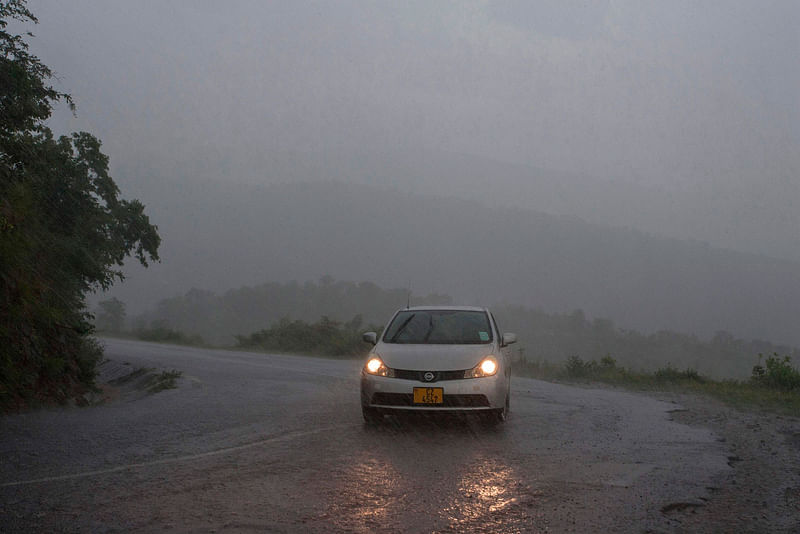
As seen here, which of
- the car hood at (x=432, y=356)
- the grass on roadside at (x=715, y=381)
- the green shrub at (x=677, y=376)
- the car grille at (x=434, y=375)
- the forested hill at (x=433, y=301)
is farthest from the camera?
the forested hill at (x=433, y=301)

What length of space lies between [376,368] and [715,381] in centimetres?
1462

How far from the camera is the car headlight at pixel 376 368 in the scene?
346 inches

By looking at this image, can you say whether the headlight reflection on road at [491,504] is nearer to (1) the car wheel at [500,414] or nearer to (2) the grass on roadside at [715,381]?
(1) the car wheel at [500,414]

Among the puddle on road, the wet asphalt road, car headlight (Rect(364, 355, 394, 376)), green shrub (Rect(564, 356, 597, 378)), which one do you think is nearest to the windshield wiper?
car headlight (Rect(364, 355, 394, 376))

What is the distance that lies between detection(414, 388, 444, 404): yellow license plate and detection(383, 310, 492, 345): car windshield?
1.25 metres

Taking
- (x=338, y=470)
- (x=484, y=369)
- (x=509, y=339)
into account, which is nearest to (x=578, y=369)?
(x=509, y=339)

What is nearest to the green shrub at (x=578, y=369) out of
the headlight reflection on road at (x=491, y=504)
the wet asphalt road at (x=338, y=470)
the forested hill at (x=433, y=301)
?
the wet asphalt road at (x=338, y=470)

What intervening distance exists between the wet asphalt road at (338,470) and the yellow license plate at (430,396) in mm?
425

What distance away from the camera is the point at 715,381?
20031 millimetres

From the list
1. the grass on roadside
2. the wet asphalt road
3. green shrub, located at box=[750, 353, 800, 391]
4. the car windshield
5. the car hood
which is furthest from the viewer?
green shrub, located at box=[750, 353, 800, 391]

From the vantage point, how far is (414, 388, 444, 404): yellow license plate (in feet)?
27.8

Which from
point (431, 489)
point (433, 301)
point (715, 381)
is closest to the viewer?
point (431, 489)

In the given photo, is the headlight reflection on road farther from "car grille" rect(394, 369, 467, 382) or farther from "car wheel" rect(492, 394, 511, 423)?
"car wheel" rect(492, 394, 511, 423)

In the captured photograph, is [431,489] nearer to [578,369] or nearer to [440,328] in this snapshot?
[440,328]
